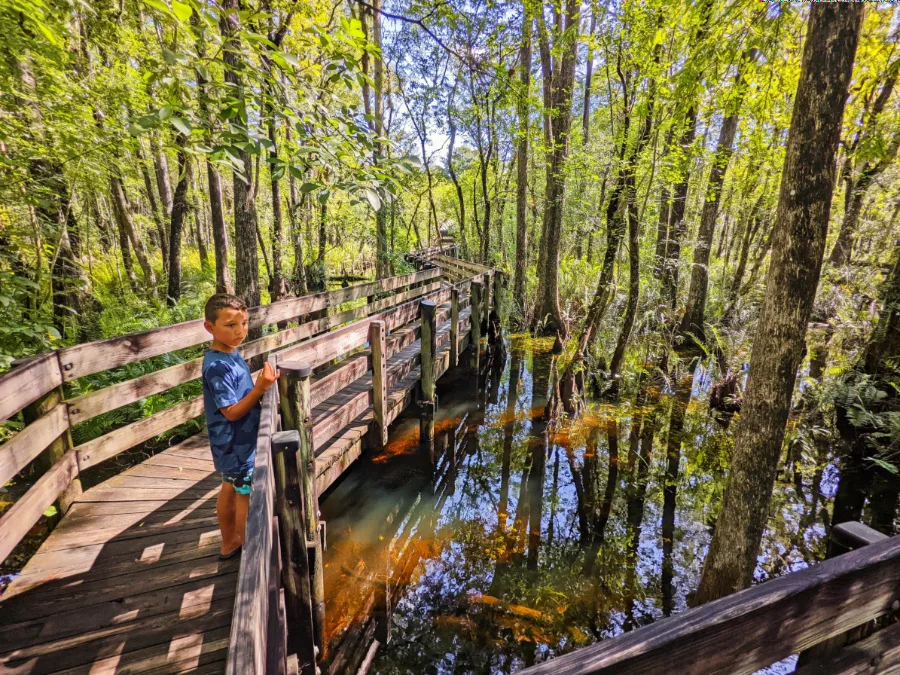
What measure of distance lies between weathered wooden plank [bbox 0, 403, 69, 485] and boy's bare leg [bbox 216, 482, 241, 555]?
1.12 m

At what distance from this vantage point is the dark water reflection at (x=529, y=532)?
4.00 m

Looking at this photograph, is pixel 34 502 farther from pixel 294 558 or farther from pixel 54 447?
pixel 294 558

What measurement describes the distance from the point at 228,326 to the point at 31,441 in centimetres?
144

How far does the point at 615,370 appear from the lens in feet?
30.1

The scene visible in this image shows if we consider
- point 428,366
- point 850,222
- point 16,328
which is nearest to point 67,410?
point 16,328

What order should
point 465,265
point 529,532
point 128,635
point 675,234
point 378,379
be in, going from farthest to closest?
point 465,265 < point 675,234 < point 529,532 < point 378,379 < point 128,635

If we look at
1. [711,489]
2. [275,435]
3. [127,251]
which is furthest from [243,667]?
[127,251]

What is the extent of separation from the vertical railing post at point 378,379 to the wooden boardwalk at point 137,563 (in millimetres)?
326

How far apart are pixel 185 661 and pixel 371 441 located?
313cm

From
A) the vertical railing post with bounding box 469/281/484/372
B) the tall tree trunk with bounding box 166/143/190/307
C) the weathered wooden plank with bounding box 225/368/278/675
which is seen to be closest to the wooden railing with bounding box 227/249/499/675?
the weathered wooden plank with bounding box 225/368/278/675

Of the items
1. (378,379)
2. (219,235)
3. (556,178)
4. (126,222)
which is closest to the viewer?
(378,379)

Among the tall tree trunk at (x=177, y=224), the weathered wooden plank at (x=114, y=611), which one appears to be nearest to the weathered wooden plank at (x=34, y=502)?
the weathered wooden plank at (x=114, y=611)

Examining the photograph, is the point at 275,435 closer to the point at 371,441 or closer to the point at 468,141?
the point at 371,441

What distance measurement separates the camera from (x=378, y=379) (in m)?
5.18
